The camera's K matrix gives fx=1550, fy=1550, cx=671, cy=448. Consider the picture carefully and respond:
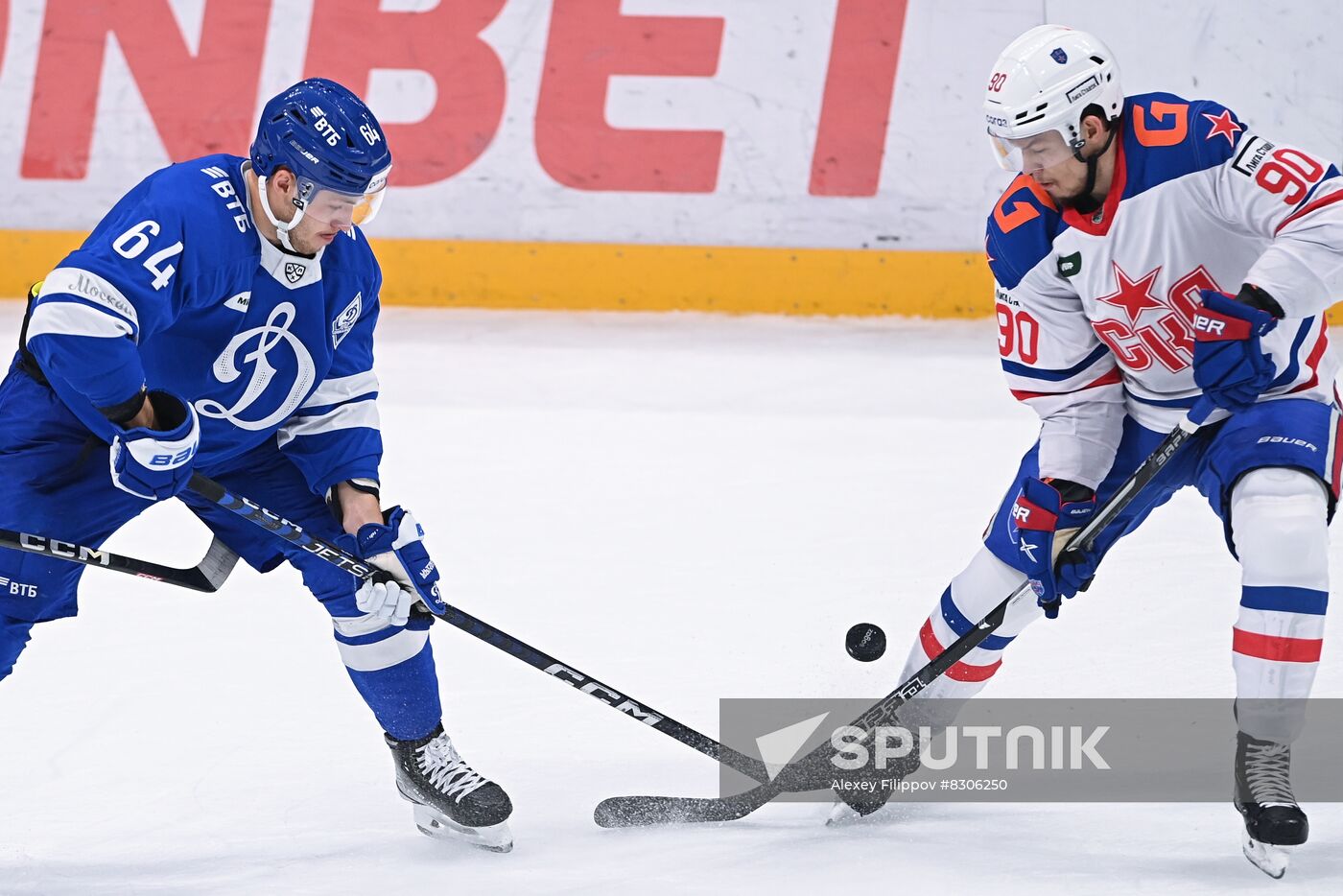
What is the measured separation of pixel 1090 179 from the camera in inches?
89.0

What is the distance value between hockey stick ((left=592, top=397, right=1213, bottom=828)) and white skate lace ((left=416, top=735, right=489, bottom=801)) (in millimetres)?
202

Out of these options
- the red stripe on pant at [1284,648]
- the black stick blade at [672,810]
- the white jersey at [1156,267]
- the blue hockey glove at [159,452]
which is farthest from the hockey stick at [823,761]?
the blue hockey glove at [159,452]

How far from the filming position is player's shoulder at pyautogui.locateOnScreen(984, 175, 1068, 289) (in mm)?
2322

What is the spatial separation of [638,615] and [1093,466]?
43.8 inches

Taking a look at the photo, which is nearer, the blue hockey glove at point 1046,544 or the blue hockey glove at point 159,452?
the blue hockey glove at point 159,452

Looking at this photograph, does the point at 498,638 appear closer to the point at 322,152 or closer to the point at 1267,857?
the point at 322,152

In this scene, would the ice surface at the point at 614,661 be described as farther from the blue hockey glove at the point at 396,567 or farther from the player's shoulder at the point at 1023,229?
Answer: the player's shoulder at the point at 1023,229

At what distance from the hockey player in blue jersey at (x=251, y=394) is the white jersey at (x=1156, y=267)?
3.22 ft

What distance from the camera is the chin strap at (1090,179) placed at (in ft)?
7.38

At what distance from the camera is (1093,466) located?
2418mm

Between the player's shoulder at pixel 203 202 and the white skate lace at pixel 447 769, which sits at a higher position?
the player's shoulder at pixel 203 202

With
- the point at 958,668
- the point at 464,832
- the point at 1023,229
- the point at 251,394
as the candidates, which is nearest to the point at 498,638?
the point at 464,832

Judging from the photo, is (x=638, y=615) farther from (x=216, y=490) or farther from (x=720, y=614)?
(x=216, y=490)

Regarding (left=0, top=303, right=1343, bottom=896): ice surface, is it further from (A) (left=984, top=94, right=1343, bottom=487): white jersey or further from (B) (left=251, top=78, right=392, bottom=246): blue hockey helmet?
(B) (left=251, top=78, right=392, bottom=246): blue hockey helmet
